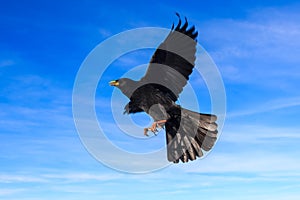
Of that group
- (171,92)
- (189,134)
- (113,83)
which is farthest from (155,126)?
(113,83)

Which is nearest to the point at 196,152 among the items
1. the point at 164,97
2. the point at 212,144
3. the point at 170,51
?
the point at 212,144

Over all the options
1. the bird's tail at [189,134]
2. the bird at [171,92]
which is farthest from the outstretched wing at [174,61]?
the bird's tail at [189,134]

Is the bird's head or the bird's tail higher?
the bird's head

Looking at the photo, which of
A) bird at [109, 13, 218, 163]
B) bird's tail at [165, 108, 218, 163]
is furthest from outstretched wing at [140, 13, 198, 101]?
bird's tail at [165, 108, 218, 163]

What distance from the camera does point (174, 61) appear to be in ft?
47.5

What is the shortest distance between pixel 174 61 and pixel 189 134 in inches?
82.6

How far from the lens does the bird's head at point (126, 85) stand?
14.5 meters

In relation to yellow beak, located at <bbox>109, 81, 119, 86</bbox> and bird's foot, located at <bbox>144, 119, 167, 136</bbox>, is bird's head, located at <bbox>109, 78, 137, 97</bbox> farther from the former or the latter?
bird's foot, located at <bbox>144, 119, 167, 136</bbox>

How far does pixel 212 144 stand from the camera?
15102 millimetres

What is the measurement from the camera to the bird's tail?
14.8m

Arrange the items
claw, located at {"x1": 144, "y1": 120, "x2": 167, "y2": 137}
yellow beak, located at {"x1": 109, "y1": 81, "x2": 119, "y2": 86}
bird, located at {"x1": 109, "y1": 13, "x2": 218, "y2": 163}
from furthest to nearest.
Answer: yellow beak, located at {"x1": 109, "y1": 81, "x2": 119, "y2": 86} < bird, located at {"x1": 109, "y1": 13, "x2": 218, "y2": 163} < claw, located at {"x1": 144, "y1": 120, "x2": 167, "y2": 137}

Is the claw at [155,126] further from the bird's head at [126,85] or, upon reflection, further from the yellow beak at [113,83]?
the yellow beak at [113,83]

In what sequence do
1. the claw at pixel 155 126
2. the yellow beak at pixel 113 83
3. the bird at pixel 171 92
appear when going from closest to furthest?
the claw at pixel 155 126
the bird at pixel 171 92
the yellow beak at pixel 113 83

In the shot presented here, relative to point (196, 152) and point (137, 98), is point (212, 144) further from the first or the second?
point (137, 98)
